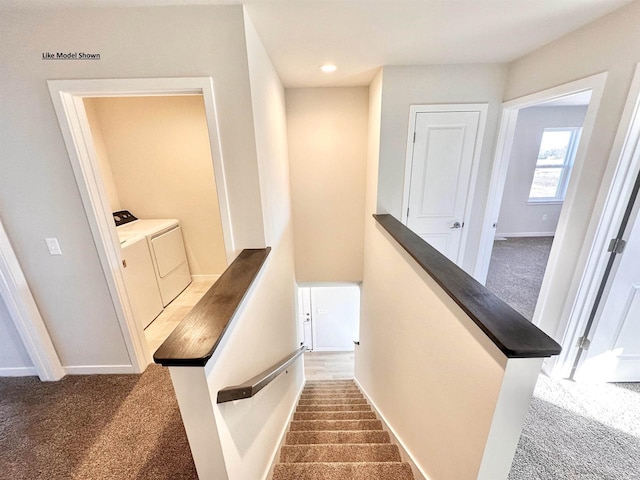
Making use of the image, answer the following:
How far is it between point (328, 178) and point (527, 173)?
445 cm

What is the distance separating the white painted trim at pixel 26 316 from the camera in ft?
5.32

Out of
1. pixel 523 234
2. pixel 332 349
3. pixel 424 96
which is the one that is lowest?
pixel 332 349

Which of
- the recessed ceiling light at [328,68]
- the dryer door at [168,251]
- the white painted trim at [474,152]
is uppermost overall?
the recessed ceiling light at [328,68]

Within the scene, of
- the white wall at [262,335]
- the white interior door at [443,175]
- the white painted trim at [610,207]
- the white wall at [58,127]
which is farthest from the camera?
the white interior door at [443,175]

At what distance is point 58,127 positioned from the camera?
1469 mm

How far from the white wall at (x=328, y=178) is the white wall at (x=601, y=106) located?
5.33 feet

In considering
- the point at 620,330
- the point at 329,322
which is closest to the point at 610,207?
the point at 620,330

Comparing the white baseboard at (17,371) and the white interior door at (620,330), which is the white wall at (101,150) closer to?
the white baseboard at (17,371)

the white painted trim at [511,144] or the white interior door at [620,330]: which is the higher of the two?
the white painted trim at [511,144]

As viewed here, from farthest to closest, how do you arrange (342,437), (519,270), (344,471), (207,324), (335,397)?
1. (519,270)
2. (335,397)
3. (342,437)
4. (344,471)
5. (207,324)

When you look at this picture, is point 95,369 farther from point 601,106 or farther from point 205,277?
point 601,106

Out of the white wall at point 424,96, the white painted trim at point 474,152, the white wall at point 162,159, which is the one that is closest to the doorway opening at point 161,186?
the white wall at point 162,159

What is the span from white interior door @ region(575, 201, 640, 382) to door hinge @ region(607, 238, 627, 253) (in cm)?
2

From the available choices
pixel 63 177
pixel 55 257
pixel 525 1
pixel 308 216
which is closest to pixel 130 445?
pixel 55 257
